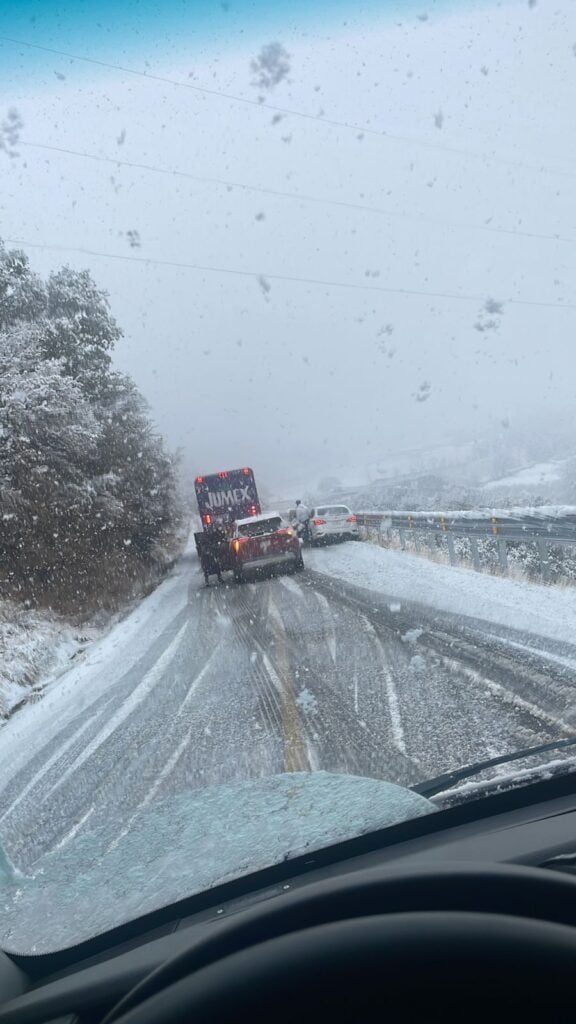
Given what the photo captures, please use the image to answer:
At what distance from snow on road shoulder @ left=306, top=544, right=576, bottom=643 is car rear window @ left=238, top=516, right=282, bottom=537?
5.62 feet

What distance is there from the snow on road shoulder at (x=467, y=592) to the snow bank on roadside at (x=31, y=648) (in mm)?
5884

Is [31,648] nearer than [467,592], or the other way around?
[467,592]

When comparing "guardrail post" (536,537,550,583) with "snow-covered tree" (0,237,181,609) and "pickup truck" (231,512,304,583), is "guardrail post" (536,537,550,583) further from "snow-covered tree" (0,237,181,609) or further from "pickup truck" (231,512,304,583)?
"snow-covered tree" (0,237,181,609)

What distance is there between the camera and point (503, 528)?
45.8 ft

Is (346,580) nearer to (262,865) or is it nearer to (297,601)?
(297,601)

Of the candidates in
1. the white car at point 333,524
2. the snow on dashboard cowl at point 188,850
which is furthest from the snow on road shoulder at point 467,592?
the white car at point 333,524

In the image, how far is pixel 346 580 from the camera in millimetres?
16547

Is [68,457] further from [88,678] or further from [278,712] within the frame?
[278,712]

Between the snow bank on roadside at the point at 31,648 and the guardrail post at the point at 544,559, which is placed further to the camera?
the guardrail post at the point at 544,559

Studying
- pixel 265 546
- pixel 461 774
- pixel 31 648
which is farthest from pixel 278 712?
pixel 265 546

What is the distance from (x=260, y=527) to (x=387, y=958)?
723 inches

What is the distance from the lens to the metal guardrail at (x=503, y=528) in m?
12.0

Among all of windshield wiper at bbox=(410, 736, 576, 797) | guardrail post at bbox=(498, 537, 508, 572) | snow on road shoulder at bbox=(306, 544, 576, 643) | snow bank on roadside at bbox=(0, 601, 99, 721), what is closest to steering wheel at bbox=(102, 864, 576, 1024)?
windshield wiper at bbox=(410, 736, 576, 797)

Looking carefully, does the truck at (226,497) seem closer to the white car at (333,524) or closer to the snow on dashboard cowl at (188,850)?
the white car at (333,524)
